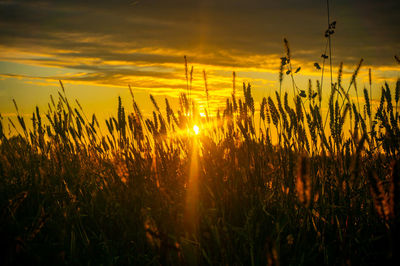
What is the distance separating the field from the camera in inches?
61.8

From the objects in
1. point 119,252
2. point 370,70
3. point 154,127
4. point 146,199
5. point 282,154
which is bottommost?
point 119,252

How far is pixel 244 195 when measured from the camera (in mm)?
2051

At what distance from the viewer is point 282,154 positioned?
2.48m

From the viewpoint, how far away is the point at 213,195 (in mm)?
2008

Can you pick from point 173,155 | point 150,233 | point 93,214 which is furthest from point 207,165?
point 150,233

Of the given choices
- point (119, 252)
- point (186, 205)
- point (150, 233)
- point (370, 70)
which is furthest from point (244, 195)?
point (370, 70)

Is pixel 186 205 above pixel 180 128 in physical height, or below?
below

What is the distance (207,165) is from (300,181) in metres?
1.66

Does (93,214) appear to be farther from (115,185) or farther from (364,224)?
(364,224)

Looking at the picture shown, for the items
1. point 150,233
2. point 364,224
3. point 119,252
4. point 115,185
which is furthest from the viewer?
point 115,185

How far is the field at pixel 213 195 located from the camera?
1.57 m

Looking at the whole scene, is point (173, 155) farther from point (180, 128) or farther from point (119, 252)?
point (119, 252)

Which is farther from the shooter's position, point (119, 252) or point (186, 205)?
point (186, 205)

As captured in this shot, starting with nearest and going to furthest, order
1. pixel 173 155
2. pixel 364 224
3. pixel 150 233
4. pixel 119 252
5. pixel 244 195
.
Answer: pixel 150 233
pixel 119 252
pixel 364 224
pixel 244 195
pixel 173 155
